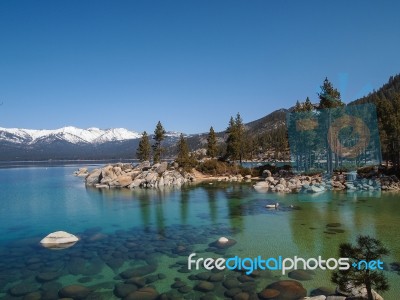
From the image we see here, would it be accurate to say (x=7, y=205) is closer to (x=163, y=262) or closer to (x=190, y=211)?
(x=190, y=211)

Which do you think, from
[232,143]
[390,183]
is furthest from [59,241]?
[232,143]

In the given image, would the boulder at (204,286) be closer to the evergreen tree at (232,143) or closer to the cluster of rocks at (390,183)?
the cluster of rocks at (390,183)

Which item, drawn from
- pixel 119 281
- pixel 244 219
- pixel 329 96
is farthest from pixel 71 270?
pixel 329 96

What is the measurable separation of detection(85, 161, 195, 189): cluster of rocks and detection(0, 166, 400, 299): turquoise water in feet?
70.9

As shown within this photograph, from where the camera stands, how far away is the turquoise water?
16.0m

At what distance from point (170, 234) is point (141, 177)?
45.5 metres

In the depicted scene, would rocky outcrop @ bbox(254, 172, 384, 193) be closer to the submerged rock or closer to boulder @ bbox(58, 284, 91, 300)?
the submerged rock

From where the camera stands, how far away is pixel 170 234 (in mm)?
25656

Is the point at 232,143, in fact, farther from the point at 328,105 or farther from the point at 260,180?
the point at 328,105

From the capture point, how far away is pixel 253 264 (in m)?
17.5

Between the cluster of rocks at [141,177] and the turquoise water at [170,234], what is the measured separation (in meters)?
21.6

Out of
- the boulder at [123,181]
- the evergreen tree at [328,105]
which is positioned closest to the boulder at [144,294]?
the evergreen tree at [328,105]

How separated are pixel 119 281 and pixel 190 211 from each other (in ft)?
67.7

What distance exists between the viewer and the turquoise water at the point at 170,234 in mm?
16031
